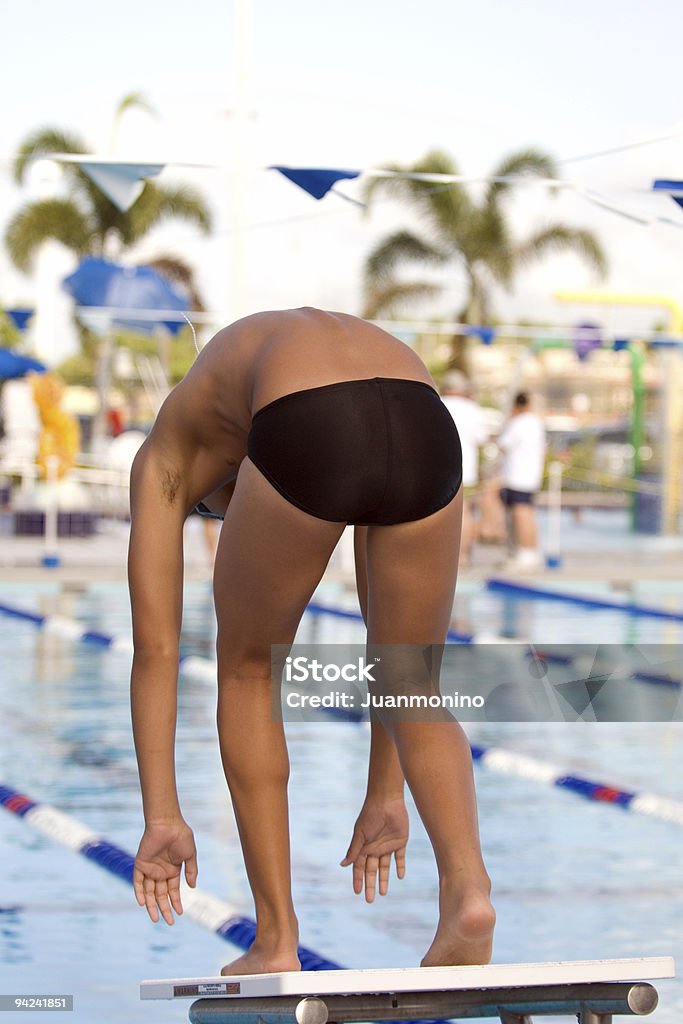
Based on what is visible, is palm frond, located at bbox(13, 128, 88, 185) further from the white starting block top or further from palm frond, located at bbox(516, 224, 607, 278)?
the white starting block top

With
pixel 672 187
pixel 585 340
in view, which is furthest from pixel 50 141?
pixel 672 187

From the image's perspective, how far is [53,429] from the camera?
58.4 ft

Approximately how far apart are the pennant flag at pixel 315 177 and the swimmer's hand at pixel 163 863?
4.99m

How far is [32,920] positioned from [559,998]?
2007 mm

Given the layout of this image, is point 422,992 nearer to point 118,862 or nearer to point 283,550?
point 283,550

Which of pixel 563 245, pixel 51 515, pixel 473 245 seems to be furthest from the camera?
pixel 563 245

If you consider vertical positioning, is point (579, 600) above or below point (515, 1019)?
below

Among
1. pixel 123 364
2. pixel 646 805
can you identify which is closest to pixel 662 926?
pixel 646 805

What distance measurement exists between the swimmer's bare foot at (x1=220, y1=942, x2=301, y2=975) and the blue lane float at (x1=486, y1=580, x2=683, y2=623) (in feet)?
30.0

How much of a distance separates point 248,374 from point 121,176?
5550 mm

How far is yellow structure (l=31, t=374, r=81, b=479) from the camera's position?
58.1 ft

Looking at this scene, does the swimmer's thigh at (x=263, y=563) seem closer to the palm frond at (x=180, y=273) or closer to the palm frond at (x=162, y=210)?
the palm frond at (x=162, y=210)

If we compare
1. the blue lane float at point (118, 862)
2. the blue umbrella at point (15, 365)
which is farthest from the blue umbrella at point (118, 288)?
the blue lane float at point (118, 862)

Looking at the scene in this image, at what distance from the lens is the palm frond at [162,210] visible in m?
30.8
